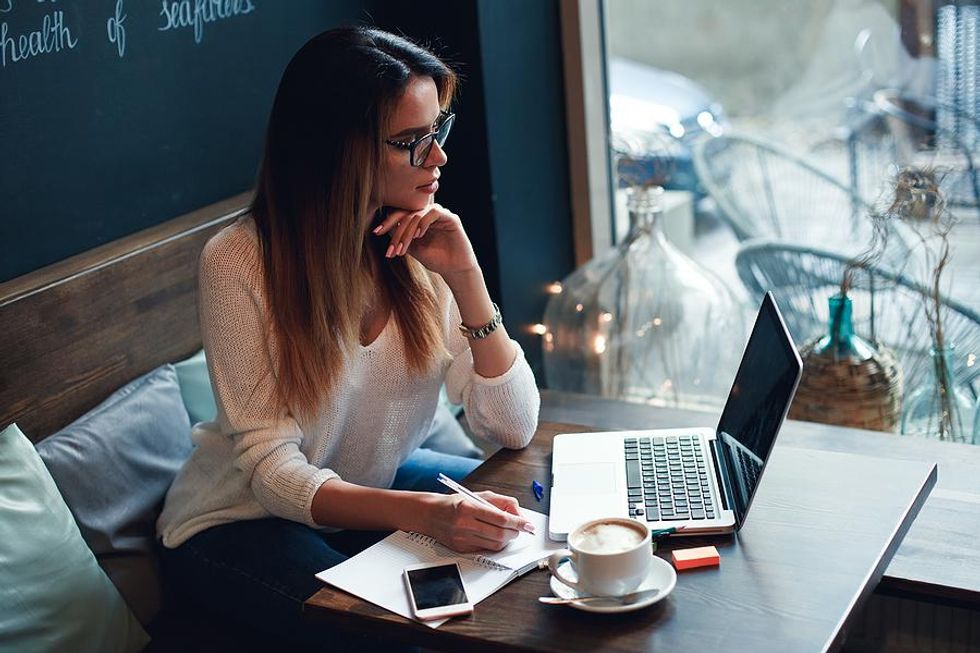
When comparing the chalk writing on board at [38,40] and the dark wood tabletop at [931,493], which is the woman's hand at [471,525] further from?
the chalk writing on board at [38,40]

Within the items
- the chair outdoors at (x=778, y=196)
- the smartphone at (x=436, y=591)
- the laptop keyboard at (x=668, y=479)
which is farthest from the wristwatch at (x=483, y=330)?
the chair outdoors at (x=778, y=196)

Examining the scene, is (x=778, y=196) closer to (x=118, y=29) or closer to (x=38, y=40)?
(x=118, y=29)

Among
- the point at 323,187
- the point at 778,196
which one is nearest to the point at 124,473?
the point at 323,187

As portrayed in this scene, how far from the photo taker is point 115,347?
2152 millimetres

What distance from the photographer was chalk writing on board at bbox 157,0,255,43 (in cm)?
231

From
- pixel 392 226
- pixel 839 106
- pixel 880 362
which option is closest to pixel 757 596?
pixel 392 226

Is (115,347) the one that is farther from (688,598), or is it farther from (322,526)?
(688,598)

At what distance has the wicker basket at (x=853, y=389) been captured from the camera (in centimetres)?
236

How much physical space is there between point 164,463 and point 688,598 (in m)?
1.07

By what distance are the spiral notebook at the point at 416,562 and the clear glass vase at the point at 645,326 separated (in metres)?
1.24

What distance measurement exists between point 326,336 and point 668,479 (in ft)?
1.85

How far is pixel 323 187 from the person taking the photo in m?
1.82

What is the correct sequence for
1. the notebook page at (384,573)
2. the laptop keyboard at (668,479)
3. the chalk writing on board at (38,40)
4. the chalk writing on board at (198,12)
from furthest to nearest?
the chalk writing on board at (198,12) < the chalk writing on board at (38,40) < the laptop keyboard at (668,479) < the notebook page at (384,573)

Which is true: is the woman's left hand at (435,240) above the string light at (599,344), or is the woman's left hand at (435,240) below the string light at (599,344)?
above
